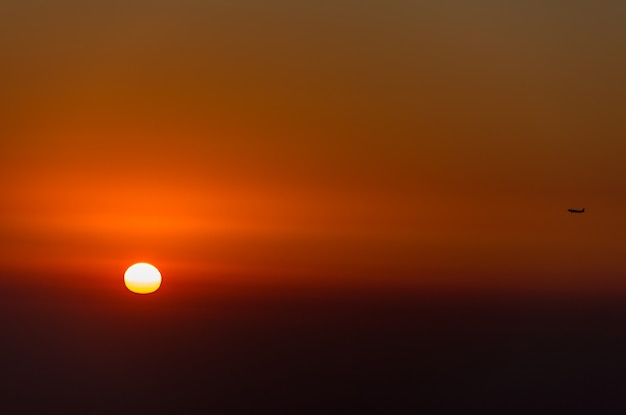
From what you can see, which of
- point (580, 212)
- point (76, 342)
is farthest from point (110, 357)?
point (580, 212)

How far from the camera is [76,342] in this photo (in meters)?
24.0

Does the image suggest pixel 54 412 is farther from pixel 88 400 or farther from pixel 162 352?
pixel 162 352

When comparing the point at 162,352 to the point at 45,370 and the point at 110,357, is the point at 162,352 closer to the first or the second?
the point at 110,357

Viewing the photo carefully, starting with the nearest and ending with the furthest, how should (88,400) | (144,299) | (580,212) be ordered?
(580,212)
(144,299)
(88,400)

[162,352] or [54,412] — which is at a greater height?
[162,352]

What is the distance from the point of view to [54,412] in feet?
78.5

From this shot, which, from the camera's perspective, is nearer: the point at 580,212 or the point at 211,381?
the point at 580,212

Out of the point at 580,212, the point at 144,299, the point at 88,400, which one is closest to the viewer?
the point at 580,212

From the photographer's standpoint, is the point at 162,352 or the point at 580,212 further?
the point at 162,352

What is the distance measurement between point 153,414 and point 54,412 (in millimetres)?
3163

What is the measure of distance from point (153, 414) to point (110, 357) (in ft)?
8.00

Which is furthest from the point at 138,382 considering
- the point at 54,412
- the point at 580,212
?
the point at 580,212

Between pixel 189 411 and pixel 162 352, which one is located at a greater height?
pixel 162 352

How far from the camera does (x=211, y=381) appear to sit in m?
24.6
